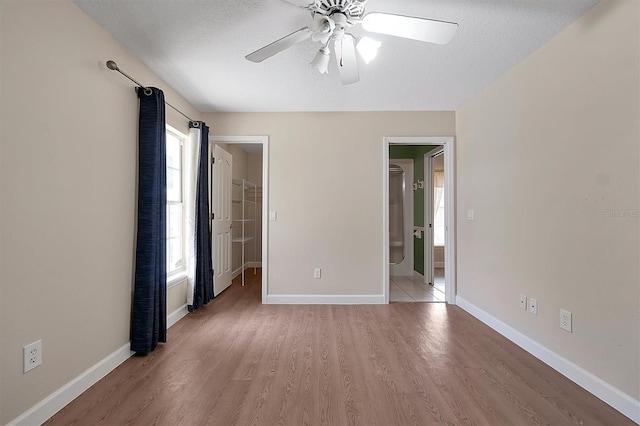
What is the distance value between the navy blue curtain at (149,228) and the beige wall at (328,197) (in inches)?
53.6

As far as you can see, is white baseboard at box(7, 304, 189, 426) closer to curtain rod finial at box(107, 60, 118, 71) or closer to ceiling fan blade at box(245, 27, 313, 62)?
curtain rod finial at box(107, 60, 118, 71)

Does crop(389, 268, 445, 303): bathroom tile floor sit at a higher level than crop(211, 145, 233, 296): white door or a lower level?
lower

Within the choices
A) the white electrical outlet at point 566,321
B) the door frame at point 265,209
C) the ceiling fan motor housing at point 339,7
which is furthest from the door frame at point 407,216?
the ceiling fan motor housing at point 339,7

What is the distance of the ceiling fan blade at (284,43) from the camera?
1.61m

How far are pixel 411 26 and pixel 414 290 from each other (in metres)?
3.47

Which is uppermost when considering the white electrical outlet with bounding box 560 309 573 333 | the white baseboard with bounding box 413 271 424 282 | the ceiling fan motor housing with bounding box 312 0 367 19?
the ceiling fan motor housing with bounding box 312 0 367 19

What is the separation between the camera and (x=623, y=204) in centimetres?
159

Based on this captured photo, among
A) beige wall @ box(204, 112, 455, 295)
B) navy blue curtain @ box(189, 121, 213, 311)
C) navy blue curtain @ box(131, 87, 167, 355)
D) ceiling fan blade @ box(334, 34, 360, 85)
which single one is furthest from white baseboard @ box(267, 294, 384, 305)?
ceiling fan blade @ box(334, 34, 360, 85)

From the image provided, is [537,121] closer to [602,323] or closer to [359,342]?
[602,323]

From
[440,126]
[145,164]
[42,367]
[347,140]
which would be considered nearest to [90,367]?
[42,367]

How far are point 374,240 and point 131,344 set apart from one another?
2.53m

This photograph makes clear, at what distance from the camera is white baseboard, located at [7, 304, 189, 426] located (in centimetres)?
143

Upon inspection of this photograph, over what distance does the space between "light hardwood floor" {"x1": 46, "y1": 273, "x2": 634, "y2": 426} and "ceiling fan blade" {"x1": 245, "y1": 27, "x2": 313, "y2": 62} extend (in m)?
2.02

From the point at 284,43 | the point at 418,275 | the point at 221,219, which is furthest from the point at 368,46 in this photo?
the point at 418,275
